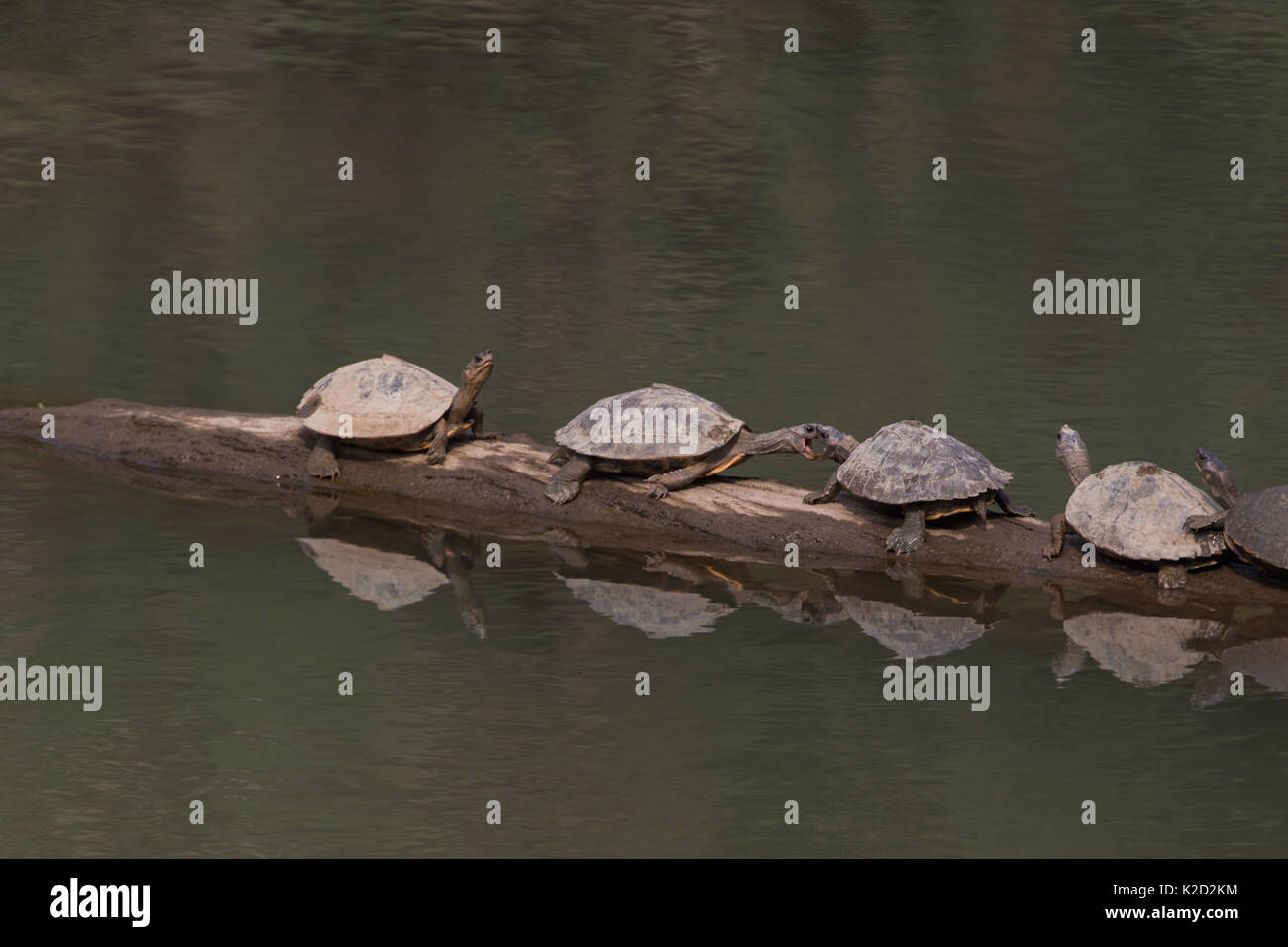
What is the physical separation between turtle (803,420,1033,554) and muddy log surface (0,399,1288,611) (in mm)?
163

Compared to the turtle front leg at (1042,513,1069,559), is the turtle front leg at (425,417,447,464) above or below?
above

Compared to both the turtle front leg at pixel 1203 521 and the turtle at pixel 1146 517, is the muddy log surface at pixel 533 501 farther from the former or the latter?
the turtle front leg at pixel 1203 521

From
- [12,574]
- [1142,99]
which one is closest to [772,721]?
[12,574]

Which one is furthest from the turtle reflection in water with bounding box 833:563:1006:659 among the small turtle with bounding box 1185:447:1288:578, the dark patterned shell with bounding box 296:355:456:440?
the dark patterned shell with bounding box 296:355:456:440

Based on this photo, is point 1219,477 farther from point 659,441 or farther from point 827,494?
point 659,441

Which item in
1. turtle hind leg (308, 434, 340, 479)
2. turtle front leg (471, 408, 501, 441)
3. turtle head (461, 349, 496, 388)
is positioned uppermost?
turtle head (461, 349, 496, 388)

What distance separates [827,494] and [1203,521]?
2217mm

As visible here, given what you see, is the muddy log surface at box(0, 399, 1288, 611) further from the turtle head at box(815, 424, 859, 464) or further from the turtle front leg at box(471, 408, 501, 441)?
the turtle head at box(815, 424, 859, 464)

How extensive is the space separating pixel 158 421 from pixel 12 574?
228cm

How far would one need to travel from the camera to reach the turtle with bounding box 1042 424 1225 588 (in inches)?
385

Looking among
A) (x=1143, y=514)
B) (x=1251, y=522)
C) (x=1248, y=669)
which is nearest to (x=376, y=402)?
(x=1143, y=514)

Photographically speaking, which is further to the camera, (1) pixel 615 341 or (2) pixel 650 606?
(1) pixel 615 341

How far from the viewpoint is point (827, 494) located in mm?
10703

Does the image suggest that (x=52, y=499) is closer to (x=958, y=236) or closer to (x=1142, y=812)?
(x=1142, y=812)
